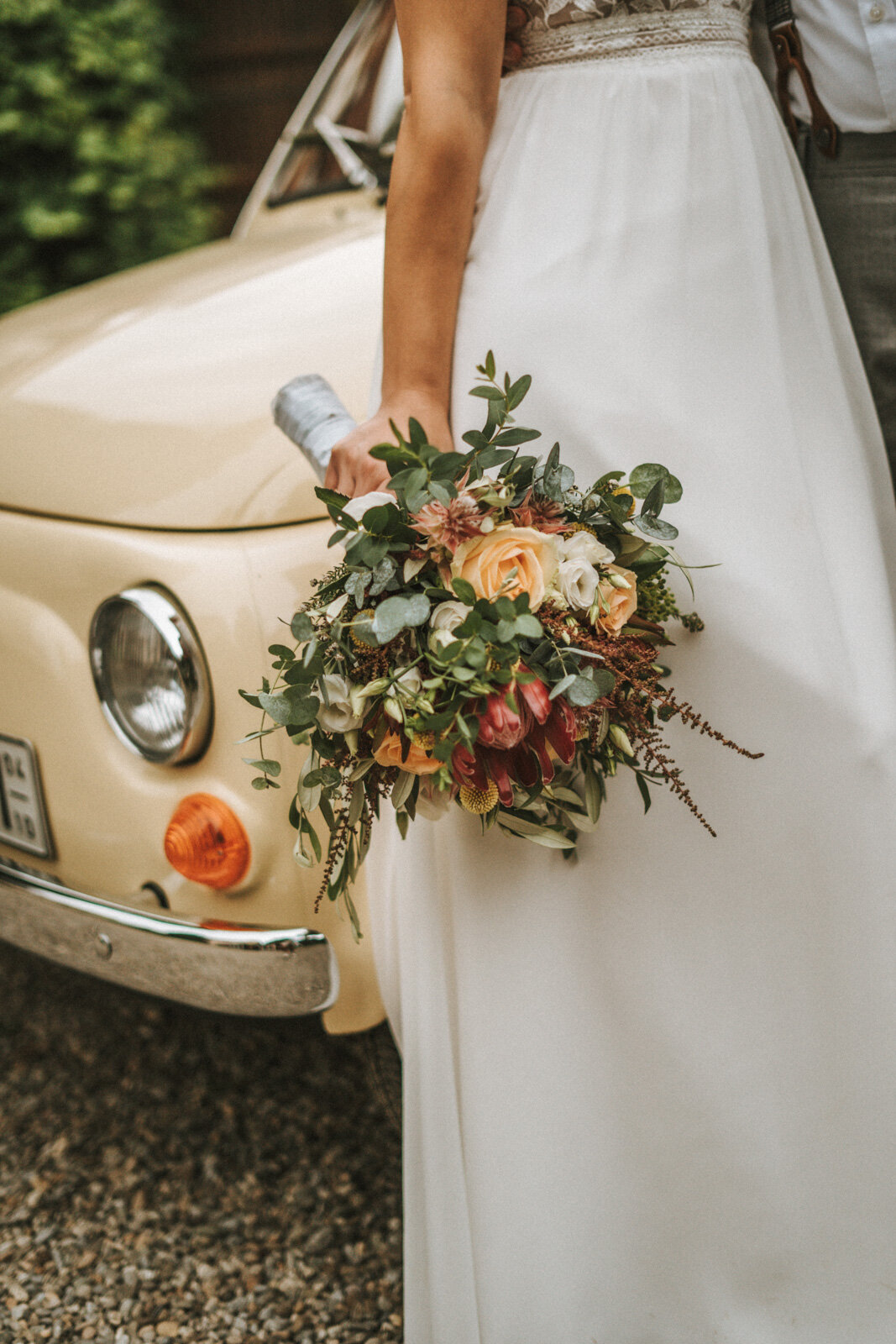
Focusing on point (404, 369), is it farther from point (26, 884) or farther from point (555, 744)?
point (26, 884)

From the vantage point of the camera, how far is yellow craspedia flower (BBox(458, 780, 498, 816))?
3.41ft

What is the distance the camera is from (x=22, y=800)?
1537 mm

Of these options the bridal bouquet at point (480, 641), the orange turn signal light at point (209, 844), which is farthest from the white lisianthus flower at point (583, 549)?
the orange turn signal light at point (209, 844)

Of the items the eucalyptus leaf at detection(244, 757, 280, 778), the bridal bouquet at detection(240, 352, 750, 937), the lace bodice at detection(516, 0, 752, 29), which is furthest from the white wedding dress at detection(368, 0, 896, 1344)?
the eucalyptus leaf at detection(244, 757, 280, 778)

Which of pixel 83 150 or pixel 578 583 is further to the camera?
pixel 83 150

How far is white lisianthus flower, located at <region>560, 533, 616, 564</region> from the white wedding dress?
0.56 ft

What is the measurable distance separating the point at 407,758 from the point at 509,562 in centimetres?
20

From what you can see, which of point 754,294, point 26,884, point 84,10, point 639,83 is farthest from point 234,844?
point 84,10

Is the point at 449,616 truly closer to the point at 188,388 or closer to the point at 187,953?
the point at 187,953

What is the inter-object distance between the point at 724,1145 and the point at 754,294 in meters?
0.91

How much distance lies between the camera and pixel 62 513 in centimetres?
153

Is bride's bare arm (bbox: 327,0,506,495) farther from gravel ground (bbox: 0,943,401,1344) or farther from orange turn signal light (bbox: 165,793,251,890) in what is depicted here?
gravel ground (bbox: 0,943,401,1344)

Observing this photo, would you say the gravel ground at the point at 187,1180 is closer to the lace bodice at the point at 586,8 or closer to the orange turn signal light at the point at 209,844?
the orange turn signal light at the point at 209,844

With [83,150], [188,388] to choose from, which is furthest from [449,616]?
[83,150]
